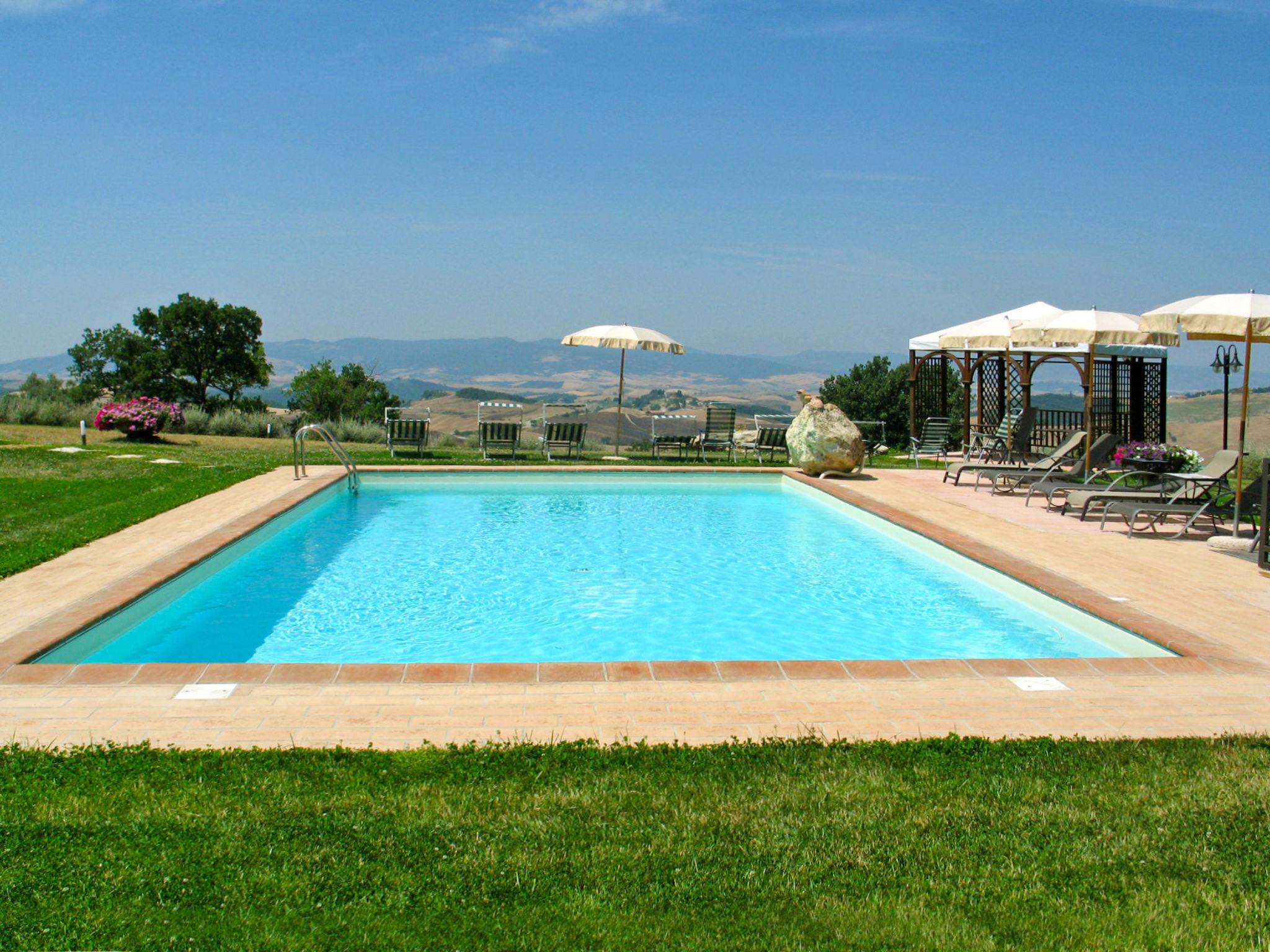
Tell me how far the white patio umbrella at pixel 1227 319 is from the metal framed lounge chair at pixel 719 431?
782 centimetres

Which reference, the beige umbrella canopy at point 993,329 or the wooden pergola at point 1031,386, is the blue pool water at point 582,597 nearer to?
the beige umbrella canopy at point 993,329

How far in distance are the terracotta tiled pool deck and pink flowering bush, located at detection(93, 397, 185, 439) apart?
42.1 feet

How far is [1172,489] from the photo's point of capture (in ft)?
30.0

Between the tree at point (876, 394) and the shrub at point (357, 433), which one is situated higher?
the tree at point (876, 394)

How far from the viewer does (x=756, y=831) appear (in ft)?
9.37

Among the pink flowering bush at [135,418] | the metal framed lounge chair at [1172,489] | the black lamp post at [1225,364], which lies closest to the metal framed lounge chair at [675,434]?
the metal framed lounge chair at [1172,489]

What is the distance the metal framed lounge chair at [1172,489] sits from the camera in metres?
8.77

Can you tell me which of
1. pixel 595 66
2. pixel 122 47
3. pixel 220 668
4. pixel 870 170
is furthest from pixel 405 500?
pixel 870 170

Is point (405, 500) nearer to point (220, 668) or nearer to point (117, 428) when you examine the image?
point (220, 668)

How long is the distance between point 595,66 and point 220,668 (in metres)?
25.4

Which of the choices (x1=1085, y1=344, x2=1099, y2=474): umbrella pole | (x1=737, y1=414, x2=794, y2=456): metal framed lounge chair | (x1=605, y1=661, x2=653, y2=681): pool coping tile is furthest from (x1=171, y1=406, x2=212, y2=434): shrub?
(x1=605, y1=661, x2=653, y2=681): pool coping tile

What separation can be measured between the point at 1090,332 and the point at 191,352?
32.3 meters

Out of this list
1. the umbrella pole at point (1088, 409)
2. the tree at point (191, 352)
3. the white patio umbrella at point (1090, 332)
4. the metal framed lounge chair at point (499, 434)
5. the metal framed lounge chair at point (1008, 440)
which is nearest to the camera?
the white patio umbrella at point (1090, 332)

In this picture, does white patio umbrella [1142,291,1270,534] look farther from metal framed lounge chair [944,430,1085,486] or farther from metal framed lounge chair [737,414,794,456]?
metal framed lounge chair [737,414,794,456]
